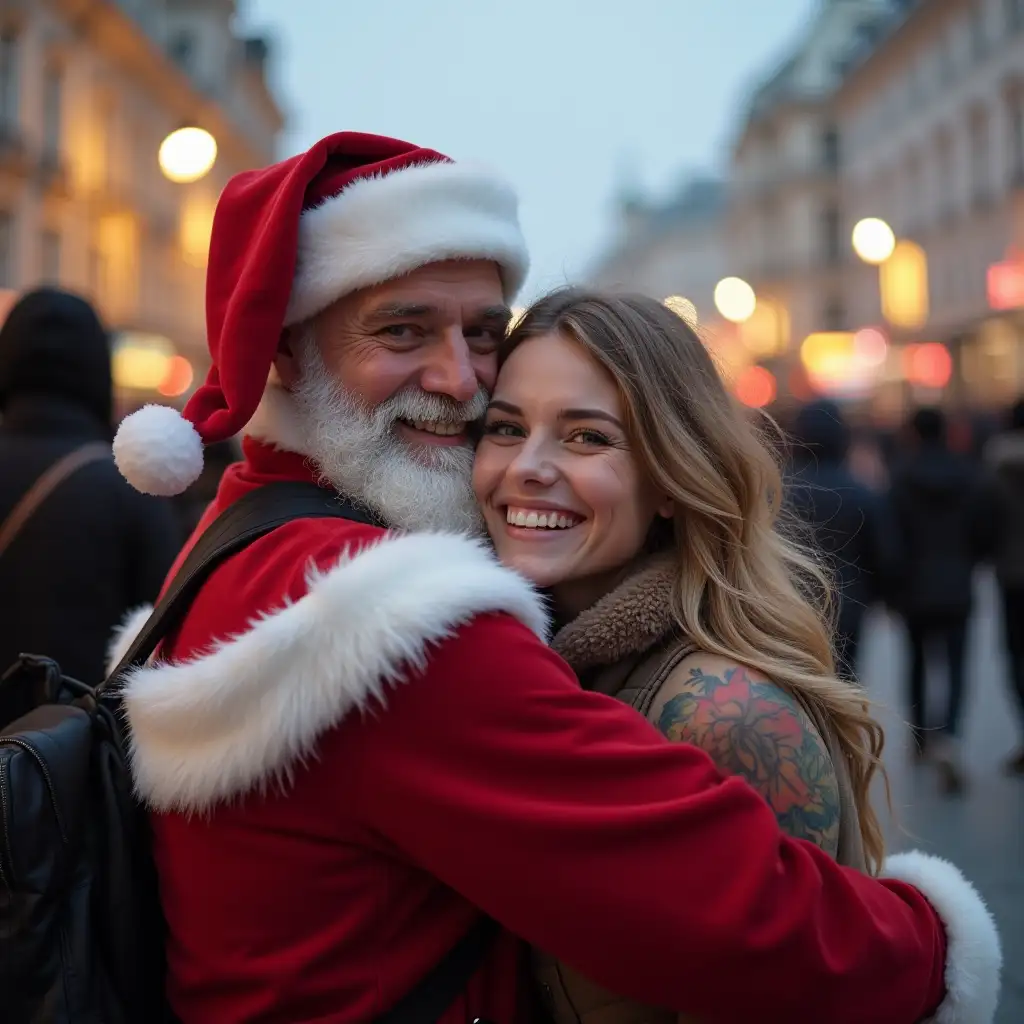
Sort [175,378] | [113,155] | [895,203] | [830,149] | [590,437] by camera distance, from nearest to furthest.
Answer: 1. [590,437]
2. [113,155]
3. [175,378]
4. [895,203]
5. [830,149]

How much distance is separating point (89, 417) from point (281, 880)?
2.98m

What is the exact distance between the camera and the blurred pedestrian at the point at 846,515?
6.82 meters

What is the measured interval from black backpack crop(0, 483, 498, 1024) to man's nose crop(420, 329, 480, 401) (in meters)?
0.34

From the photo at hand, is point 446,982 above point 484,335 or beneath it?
beneath

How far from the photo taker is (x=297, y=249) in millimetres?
2316

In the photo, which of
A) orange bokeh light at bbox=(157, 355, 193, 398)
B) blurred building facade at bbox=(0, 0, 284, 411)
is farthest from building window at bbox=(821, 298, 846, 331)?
orange bokeh light at bbox=(157, 355, 193, 398)

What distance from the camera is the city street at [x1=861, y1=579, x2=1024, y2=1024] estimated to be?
5168mm

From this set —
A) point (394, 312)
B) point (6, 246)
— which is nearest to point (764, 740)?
point (394, 312)

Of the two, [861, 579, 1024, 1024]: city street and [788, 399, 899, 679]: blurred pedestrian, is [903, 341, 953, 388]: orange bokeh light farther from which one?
[788, 399, 899, 679]: blurred pedestrian

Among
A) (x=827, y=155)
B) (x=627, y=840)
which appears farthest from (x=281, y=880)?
(x=827, y=155)

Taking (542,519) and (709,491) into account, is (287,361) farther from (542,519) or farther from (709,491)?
(709,491)

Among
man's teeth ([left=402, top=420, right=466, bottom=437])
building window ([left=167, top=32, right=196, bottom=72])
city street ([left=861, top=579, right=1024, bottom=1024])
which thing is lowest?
city street ([left=861, top=579, right=1024, bottom=1024])

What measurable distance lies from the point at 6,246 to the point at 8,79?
322cm

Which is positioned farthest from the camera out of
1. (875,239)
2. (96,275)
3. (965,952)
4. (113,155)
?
(96,275)
